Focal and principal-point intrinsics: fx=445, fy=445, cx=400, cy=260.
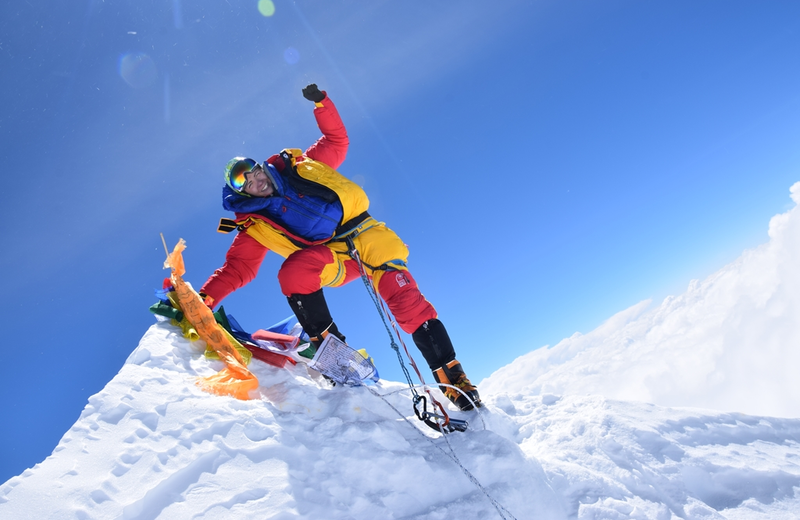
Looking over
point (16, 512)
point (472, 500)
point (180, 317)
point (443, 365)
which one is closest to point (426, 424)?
point (443, 365)

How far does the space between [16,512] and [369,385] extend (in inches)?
97.2

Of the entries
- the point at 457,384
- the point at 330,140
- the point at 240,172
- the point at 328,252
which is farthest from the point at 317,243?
the point at 457,384

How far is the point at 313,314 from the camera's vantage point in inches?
154

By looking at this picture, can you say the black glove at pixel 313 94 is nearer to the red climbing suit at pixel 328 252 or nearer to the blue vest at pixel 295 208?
the red climbing suit at pixel 328 252

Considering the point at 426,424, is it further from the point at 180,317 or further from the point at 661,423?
the point at 180,317

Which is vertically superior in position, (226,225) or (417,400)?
(226,225)

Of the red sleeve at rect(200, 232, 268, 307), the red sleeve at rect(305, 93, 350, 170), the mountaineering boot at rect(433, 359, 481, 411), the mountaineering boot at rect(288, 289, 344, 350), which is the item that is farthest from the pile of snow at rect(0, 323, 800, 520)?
the red sleeve at rect(305, 93, 350, 170)

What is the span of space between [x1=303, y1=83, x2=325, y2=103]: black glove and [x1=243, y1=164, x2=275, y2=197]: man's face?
0.87 meters

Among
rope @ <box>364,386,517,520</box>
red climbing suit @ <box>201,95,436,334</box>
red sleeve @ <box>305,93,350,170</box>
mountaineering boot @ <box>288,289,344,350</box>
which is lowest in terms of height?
rope @ <box>364,386,517,520</box>

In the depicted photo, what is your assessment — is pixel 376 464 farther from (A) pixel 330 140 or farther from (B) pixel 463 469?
(A) pixel 330 140

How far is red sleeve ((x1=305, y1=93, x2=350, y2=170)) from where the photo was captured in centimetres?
457

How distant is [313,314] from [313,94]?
85.4 inches

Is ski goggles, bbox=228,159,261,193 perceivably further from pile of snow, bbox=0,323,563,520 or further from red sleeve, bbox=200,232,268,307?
pile of snow, bbox=0,323,563,520

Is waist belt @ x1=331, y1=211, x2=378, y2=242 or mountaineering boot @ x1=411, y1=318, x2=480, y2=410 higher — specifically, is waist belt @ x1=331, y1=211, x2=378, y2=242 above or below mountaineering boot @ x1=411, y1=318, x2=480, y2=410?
above
